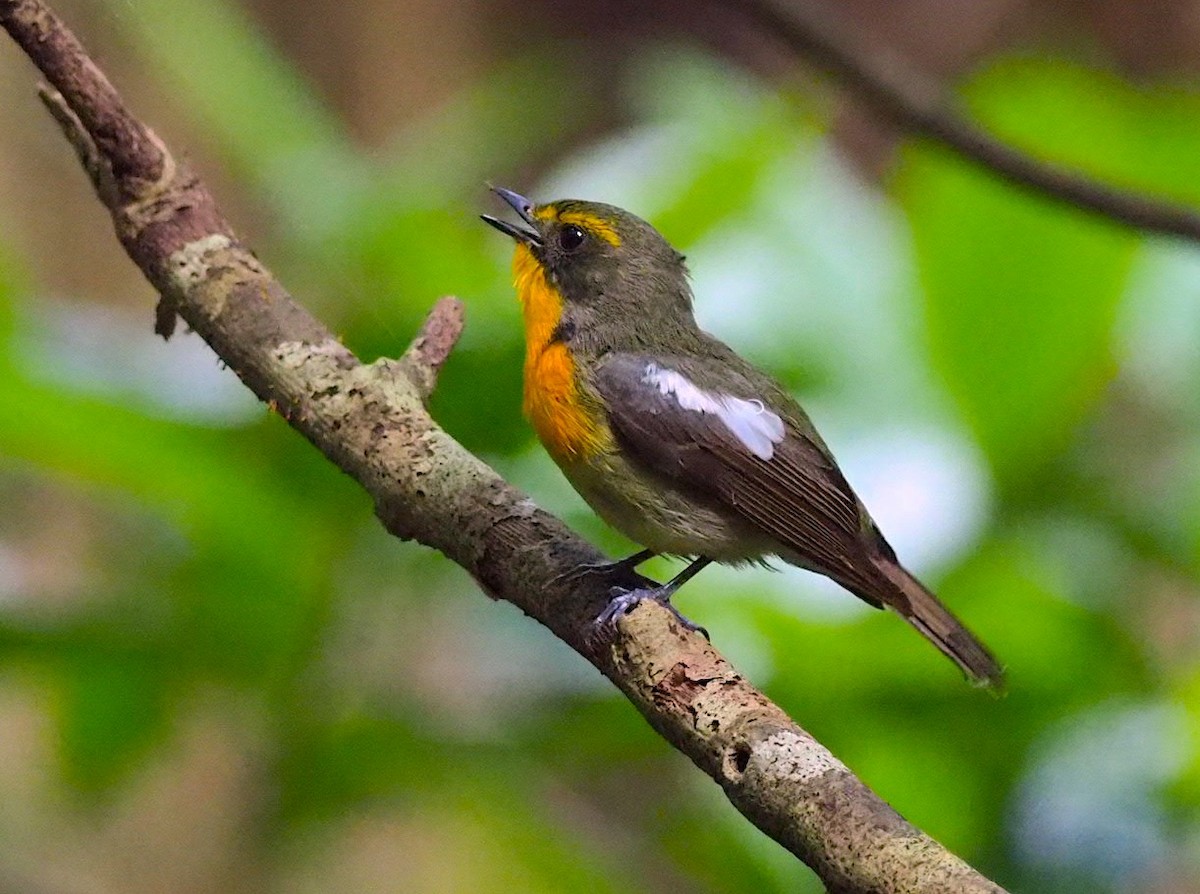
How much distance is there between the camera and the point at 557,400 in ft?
7.88

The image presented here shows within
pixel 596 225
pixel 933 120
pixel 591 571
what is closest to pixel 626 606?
pixel 591 571

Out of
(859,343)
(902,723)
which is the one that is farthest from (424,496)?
(859,343)

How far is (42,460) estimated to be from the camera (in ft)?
7.79

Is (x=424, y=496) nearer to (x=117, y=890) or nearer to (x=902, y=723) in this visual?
(x=902, y=723)

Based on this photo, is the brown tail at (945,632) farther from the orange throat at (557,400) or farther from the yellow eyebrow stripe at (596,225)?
the yellow eyebrow stripe at (596,225)

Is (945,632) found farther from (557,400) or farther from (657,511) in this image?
(557,400)

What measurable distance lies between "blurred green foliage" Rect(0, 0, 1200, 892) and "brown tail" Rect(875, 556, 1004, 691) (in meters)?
0.30

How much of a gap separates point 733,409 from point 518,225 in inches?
26.3

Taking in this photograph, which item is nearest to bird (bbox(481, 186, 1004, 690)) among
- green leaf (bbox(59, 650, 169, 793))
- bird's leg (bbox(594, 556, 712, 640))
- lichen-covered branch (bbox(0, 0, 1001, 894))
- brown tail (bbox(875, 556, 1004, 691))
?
brown tail (bbox(875, 556, 1004, 691))

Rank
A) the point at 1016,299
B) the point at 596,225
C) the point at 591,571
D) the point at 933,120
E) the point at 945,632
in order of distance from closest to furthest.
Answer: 1. the point at 591,571
2. the point at 945,632
3. the point at 933,120
4. the point at 596,225
5. the point at 1016,299

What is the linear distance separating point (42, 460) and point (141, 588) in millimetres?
279

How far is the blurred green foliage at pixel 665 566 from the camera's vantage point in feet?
7.97

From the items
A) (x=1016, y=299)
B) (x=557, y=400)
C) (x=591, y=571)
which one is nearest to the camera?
(x=591, y=571)

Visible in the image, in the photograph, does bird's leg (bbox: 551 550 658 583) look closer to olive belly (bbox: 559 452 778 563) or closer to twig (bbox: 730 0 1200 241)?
olive belly (bbox: 559 452 778 563)
